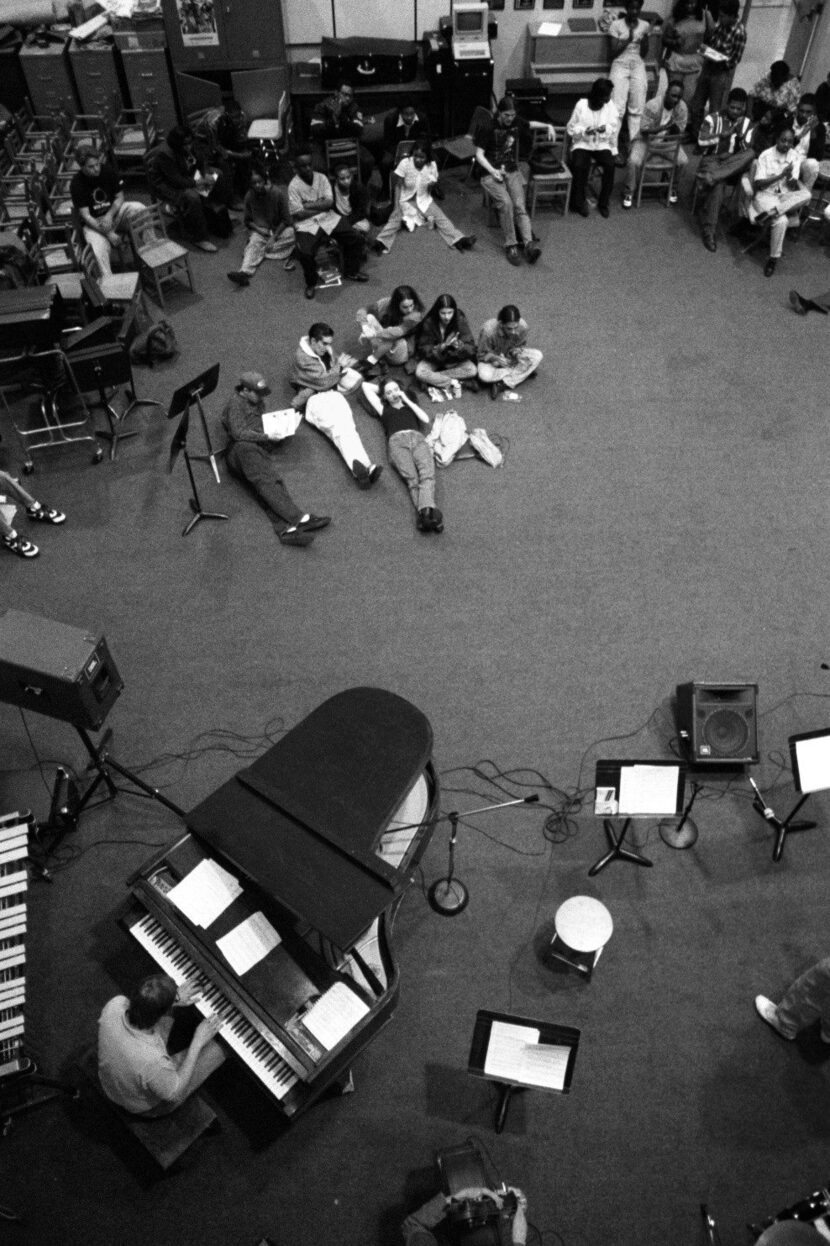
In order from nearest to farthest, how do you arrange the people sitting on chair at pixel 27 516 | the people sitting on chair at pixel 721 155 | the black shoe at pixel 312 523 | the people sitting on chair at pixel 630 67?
the people sitting on chair at pixel 27 516 → the black shoe at pixel 312 523 → the people sitting on chair at pixel 721 155 → the people sitting on chair at pixel 630 67

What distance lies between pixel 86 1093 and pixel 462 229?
9.07 m

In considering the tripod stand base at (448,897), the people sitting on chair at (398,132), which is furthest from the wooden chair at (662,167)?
the tripod stand base at (448,897)

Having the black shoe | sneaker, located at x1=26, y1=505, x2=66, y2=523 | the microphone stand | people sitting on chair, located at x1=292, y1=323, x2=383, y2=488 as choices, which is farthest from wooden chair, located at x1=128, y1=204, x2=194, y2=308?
the microphone stand

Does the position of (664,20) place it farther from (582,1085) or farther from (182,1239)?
(182,1239)

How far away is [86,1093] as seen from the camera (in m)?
4.23

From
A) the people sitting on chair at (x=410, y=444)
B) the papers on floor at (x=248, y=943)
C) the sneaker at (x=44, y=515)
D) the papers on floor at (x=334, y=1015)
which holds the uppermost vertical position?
the papers on floor at (x=248, y=943)

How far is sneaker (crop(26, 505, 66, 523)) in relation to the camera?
6786 mm

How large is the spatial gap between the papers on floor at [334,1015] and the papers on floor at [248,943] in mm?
320

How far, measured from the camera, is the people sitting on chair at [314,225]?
29.5ft

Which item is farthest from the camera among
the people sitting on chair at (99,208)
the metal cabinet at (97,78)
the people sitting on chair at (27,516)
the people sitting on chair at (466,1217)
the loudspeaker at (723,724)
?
the metal cabinet at (97,78)

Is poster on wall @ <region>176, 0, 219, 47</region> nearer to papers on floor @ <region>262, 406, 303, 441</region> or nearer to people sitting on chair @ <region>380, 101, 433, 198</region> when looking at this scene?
people sitting on chair @ <region>380, 101, 433, 198</region>

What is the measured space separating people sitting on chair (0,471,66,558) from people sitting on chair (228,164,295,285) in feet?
12.1

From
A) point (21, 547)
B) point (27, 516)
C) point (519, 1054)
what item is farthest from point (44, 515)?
point (519, 1054)

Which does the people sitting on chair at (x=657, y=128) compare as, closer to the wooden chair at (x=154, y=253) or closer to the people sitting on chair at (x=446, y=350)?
the people sitting on chair at (x=446, y=350)
